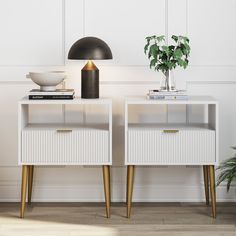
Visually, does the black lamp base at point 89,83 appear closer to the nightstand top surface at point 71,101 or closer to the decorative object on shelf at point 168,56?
the nightstand top surface at point 71,101

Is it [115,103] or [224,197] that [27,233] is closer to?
[115,103]

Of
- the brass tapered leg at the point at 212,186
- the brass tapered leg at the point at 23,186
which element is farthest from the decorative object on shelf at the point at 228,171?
the brass tapered leg at the point at 23,186

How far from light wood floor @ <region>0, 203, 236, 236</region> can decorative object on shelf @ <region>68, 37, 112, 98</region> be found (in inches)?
28.1

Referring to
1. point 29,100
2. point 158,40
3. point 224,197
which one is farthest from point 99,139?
point 224,197

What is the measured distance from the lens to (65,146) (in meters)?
3.60

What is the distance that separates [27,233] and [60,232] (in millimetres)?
175

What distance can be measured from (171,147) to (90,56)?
2.27ft

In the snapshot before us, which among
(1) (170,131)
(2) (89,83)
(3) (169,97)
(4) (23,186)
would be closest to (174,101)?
(3) (169,97)

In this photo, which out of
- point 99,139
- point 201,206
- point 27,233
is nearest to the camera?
point 27,233

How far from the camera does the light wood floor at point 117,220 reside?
3.40m

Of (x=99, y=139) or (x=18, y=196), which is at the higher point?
(x=99, y=139)

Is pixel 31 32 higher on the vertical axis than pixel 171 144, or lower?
higher

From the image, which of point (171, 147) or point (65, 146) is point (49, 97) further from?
point (171, 147)

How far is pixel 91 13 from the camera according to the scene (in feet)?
13.0
